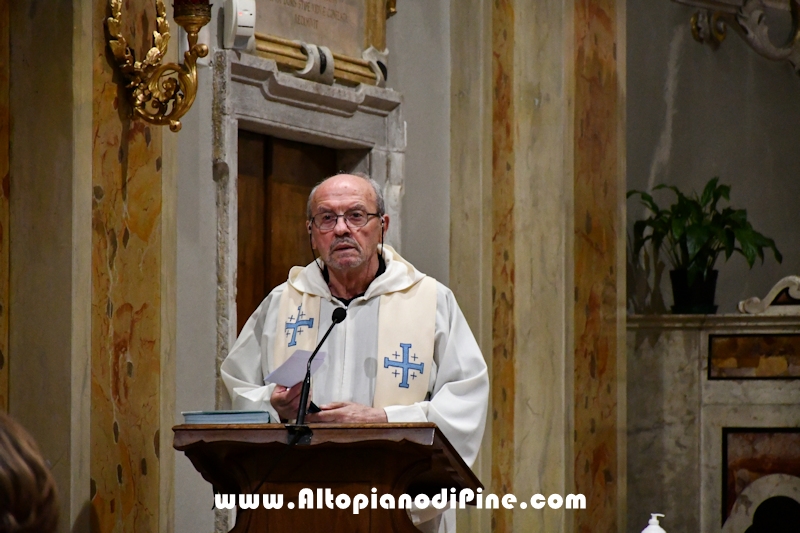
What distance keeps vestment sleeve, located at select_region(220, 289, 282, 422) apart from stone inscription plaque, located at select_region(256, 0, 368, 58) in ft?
6.15

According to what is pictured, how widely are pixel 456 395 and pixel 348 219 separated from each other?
2.18 feet

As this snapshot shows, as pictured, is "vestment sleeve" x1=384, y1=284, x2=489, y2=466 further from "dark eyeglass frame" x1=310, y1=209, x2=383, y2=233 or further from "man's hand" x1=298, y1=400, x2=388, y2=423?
"dark eyeglass frame" x1=310, y1=209, x2=383, y2=233

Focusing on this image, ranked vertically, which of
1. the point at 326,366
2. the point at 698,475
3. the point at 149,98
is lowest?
the point at 698,475

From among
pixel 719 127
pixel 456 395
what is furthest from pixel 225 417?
pixel 719 127

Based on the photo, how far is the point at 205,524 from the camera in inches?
203

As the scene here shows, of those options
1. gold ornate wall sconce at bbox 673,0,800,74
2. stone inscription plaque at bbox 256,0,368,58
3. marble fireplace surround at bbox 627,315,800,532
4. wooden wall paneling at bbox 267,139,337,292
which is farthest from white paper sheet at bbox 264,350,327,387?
gold ornate wall sconce at bbox 673,0,800,74

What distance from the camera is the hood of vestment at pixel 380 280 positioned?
413cm

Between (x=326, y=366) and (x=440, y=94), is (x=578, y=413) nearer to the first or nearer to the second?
(x=440, y=94)

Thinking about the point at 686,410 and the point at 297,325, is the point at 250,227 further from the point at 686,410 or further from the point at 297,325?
the point at 686,410

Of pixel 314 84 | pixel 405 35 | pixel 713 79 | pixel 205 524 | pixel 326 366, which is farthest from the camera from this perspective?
pixel 713 79

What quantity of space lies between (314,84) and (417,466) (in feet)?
10.0

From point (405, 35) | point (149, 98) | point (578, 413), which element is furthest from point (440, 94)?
point (149, 98)

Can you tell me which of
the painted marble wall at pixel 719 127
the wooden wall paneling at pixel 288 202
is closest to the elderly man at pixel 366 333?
the wooden wall paneling at pixel 288 202

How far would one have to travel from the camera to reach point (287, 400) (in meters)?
3.41
